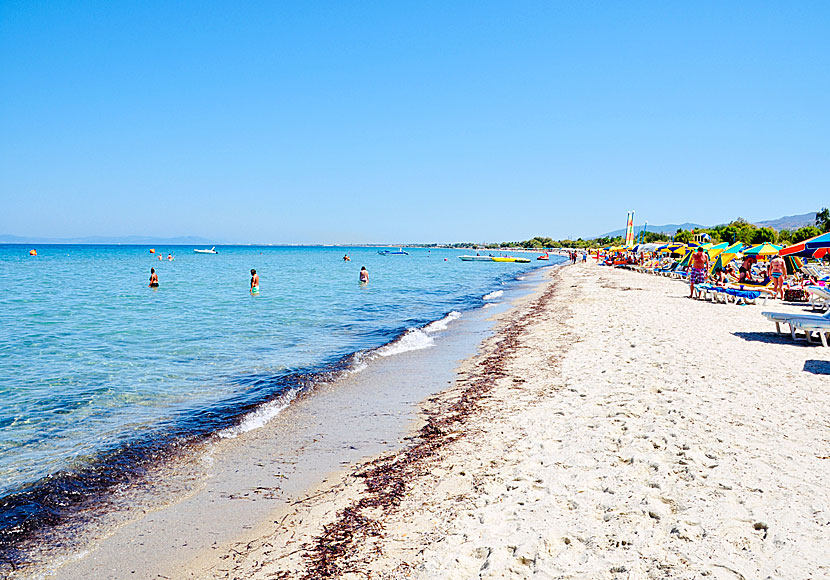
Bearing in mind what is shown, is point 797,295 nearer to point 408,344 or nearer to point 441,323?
point 441,323

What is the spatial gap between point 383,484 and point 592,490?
1913mm

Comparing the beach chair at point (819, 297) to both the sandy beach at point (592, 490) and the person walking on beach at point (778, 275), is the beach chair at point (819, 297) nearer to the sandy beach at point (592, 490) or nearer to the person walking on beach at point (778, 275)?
the person walking on beach at point (778, 275)

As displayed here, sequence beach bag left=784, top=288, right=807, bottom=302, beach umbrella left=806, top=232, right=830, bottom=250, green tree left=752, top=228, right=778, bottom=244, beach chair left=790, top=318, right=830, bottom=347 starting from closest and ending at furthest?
beach chair left=790, top=318, right=830, bottom=347 < beach umbrella left=806, top=232, right=830, bottom=250 < beach bag left=784, top=288, right=807, bottom=302 < green tree left=752, top=228, right=778, bottom=244

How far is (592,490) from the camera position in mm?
3910

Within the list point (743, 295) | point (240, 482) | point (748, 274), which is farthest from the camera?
point (748, 274)

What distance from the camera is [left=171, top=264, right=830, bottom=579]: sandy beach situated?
3076 millimetres

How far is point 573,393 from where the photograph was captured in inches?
265

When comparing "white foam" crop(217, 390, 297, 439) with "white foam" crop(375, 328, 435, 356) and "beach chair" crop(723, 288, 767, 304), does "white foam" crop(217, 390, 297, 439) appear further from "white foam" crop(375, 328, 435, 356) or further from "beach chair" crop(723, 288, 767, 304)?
"beach chair" crop(723, 288, 767, 304)

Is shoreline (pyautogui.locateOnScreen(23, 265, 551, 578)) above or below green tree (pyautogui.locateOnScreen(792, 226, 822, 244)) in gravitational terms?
below

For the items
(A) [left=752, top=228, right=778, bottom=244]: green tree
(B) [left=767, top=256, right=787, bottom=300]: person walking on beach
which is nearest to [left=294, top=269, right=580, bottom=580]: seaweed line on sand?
(B) [left=767, top=256, right=787, bottom=300]: person walking on beach

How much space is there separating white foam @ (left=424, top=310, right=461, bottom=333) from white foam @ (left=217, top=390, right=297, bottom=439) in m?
7.12

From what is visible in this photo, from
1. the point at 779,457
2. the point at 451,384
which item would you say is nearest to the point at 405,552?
the point at 779,457

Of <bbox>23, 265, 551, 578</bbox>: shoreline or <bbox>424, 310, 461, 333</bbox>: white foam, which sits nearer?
<bbox>23, 265, 551, 578</bbox>: shoreline

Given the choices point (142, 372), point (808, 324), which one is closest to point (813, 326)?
point (808, 324)
